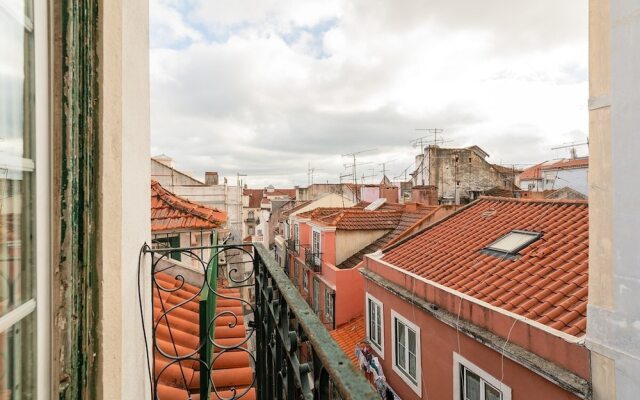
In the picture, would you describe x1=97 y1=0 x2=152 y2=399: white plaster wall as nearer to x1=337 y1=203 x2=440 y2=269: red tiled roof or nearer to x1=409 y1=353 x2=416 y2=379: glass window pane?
x1=409 y1=353 x2=416 y2=379: glass window pane

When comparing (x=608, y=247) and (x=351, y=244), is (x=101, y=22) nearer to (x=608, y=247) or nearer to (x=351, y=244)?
(x=608, y=247)

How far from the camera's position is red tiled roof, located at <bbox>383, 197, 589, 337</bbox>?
17.1 feet

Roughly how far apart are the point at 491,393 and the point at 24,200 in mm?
6461

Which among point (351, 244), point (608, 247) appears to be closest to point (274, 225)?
point (351, 244)

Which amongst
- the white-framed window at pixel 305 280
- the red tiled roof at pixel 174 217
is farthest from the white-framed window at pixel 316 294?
the red tiled roof at pixel 174 217

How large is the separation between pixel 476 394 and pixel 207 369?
212 inches

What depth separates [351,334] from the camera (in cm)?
1275

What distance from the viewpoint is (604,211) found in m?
3.71

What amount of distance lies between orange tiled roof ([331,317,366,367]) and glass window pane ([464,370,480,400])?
5184 millimetres

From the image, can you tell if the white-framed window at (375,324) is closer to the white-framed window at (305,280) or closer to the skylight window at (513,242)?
the skylight window at (513,242)

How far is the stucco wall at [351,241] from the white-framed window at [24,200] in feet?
50.8

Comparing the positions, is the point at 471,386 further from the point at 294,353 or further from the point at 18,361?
the point at 18,361

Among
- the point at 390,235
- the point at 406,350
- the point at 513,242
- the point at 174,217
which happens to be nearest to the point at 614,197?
the point at 513,242

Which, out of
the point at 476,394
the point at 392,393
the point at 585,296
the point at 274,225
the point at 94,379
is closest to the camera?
the point at 94,379
